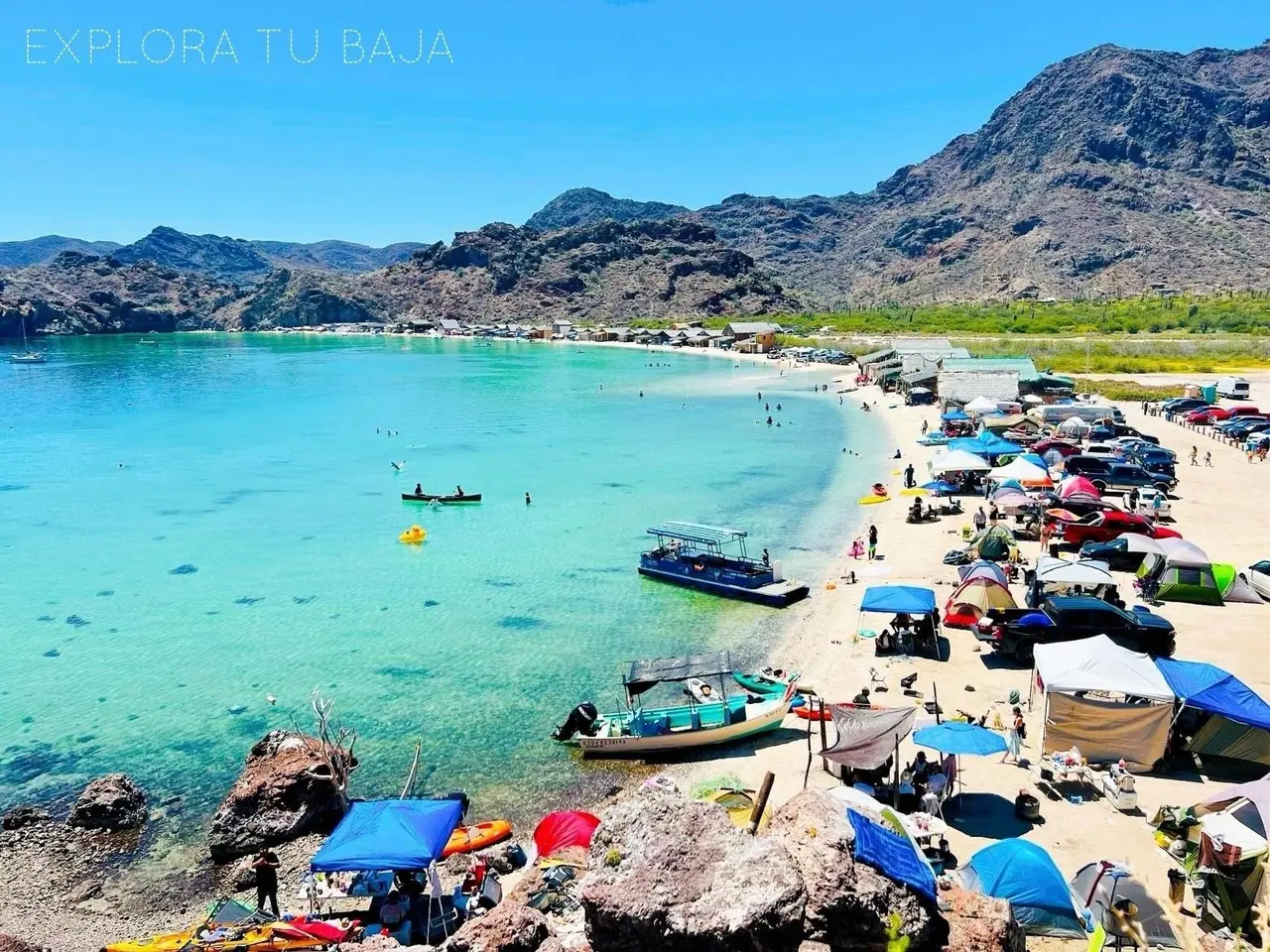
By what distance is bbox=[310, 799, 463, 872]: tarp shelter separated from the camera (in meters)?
13.0

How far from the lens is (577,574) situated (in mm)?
31797

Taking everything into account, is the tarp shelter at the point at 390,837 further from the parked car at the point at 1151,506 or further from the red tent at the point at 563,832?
the parked car at the point at 1151,506

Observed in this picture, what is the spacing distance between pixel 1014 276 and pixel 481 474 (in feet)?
596

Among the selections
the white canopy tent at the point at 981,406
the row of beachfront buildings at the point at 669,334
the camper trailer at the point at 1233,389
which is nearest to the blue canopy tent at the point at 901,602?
the white canopy tent at the point at 981,406

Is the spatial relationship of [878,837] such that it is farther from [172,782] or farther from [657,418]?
[657,418]

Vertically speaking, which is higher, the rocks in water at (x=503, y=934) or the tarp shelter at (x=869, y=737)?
the rocks in water at (x=503, y=934)

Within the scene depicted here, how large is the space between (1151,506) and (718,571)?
17.7 metres

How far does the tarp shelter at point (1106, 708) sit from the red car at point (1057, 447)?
2605 cm

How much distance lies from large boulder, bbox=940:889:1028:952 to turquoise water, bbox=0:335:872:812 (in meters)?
10.1

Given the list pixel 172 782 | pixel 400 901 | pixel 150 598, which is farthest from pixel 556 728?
pixel 150 598

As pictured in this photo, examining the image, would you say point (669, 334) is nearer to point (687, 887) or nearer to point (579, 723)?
point (579, 723)

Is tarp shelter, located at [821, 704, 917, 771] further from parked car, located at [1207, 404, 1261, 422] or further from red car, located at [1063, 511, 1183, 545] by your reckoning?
parked car, located at [1207, 404, 1261, 422]

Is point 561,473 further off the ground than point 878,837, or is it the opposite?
point 878,837

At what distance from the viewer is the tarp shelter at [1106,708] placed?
1540 centimetres
